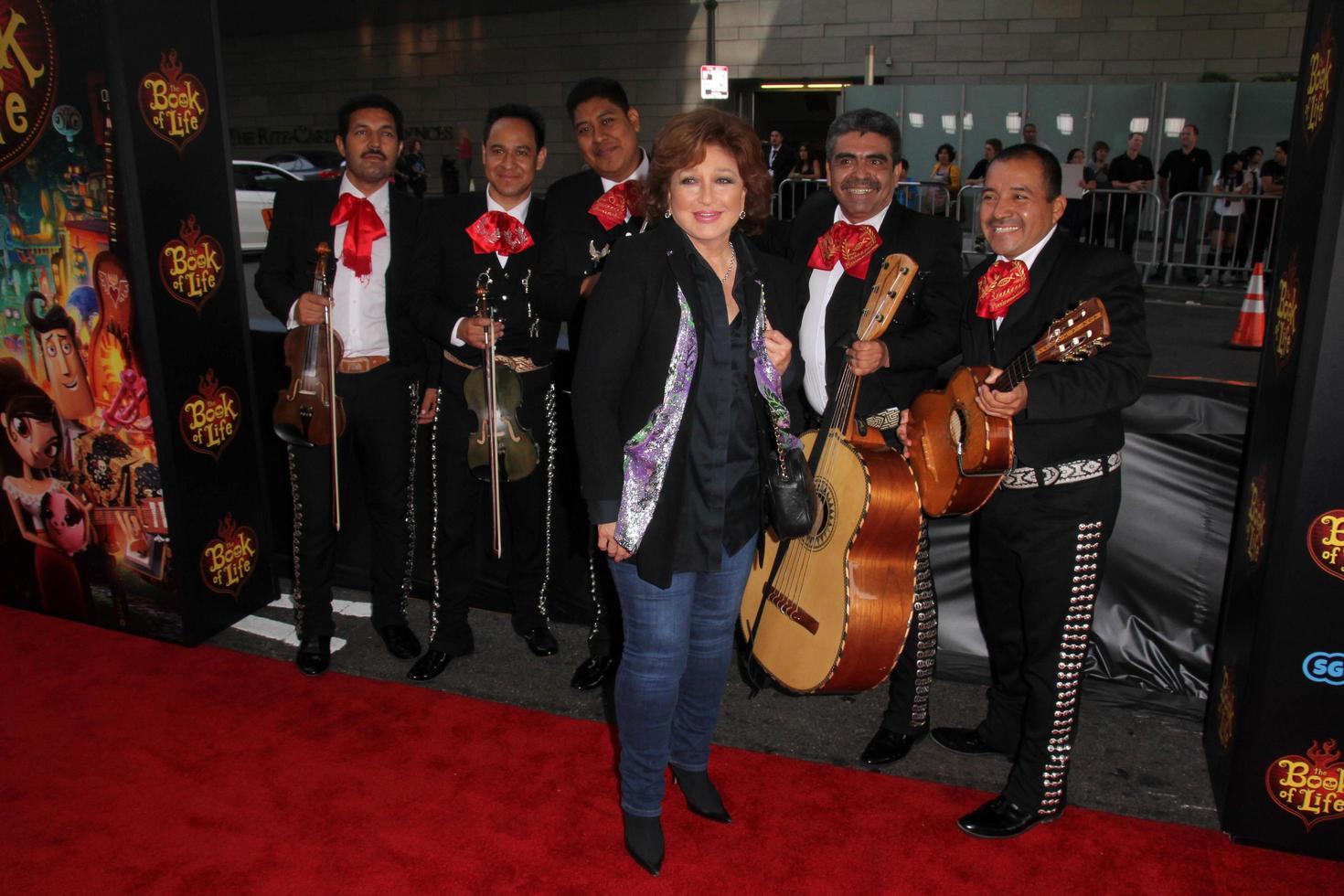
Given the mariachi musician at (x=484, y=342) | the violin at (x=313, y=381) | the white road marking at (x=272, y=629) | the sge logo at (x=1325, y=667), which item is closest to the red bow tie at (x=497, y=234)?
the mariachi musician at (x=484, y=342)

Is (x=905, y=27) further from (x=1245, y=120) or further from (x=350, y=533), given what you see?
(x=350, y=533)

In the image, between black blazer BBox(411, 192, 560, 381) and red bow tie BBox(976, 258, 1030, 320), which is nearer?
red bow tie BBox(976, 258, 1030, 320)

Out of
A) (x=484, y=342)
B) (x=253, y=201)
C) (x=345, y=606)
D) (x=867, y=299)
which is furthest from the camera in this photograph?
(x=253, y=201)

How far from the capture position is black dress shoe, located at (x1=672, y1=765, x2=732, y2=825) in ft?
9.16

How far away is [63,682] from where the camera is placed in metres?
3.60

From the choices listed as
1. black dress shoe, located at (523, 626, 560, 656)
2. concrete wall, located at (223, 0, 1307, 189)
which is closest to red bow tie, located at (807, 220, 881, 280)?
black dress shoe, located at (523, 626, 560, 656)

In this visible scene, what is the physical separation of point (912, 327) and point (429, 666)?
6.95 feet

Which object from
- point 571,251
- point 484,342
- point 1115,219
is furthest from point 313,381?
point 1115,219

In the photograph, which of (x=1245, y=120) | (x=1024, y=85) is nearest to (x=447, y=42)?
(x=1024, y=85)

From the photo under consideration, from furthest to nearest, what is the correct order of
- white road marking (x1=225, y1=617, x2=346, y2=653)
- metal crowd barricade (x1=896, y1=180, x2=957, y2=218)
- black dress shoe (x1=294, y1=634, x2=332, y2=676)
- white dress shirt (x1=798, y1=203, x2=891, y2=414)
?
1. metal crowd barricade (x1=896, y1=180, x2=957, y2=218)
2. white road marking (x1=225, y1=617, x2=346, y2=653)
3. black dress shoe (x1=294, y1=634, x2=332, y2=676)
4. white dress shirt (x1=798, y1=203, x2=891, y2=414)

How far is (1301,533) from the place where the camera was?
2512 mm

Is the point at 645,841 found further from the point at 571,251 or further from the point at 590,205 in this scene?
the point at 590,205

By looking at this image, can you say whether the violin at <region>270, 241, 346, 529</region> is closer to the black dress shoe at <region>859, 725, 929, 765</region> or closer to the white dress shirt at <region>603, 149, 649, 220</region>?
the white dress shirt at <region>603, 149, 649, 220</region>

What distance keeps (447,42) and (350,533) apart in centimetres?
1921
